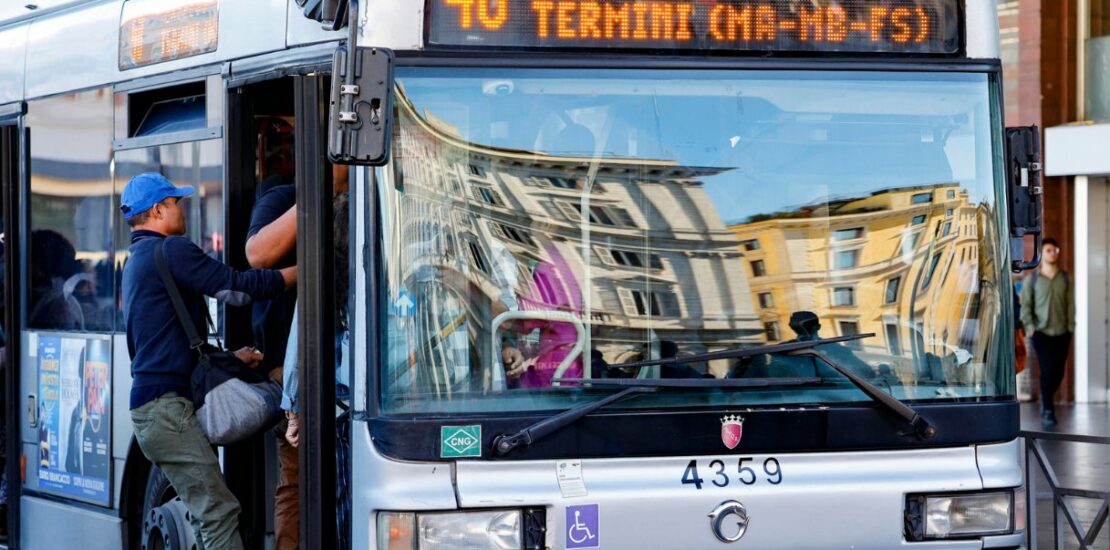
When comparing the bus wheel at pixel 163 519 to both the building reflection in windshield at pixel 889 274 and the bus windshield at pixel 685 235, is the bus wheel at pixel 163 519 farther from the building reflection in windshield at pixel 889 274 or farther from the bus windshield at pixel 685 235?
the building reflection in windshield at pixel 889 274

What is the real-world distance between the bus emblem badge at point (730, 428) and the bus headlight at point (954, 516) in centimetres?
58

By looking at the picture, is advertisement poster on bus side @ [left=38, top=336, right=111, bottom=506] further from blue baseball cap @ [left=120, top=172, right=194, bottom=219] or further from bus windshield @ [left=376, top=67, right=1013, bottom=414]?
bus windshield @ [left=376, top=67, right=1013, bottom=414]

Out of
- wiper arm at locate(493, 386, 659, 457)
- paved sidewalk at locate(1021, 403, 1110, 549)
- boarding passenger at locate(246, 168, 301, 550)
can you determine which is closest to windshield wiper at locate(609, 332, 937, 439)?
wiper arm at locate(493, 386, 659, 457)

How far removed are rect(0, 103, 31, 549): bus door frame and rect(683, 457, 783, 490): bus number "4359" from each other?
392 centimetres

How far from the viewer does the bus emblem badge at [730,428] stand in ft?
16.3

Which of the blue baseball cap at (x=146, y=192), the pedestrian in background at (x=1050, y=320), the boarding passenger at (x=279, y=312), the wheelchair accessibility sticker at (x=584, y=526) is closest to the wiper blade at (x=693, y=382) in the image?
the wheelchair accessibility sticker at (x=584, y=526)

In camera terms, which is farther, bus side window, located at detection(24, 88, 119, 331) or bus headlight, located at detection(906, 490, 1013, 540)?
bus side window, located at detection(24, 88, 119, 331)

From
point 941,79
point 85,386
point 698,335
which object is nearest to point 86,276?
point 85,386

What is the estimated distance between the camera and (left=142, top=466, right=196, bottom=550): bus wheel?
6250mm

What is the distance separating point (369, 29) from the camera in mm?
4902

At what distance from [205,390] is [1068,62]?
49.0 ft

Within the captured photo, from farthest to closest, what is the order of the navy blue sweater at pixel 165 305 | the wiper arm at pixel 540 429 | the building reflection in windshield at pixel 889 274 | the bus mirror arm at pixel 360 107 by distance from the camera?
the navy blue sweater at pixel 165 305
the building reflection in windshield at pixel 889 274
the wiper arm at pixel 540 429
the bus mirror arm at pixel 360 107

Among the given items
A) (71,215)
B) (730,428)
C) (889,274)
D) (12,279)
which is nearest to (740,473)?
(730,428)

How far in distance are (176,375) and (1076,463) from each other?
367 inches
